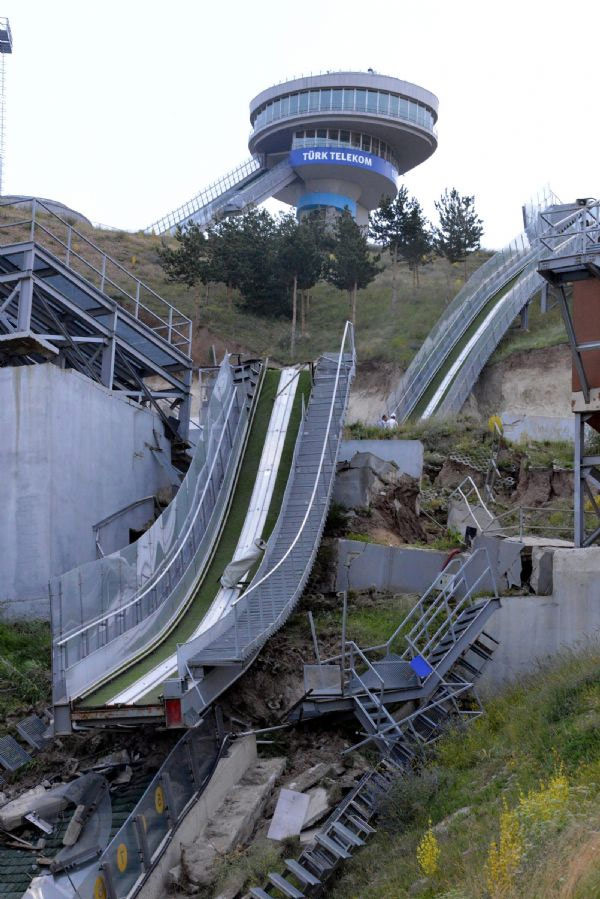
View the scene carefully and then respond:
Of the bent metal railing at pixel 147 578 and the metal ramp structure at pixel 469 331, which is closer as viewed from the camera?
the bent metal railing at pixel 147 578

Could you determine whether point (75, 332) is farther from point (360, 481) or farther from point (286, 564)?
point (286, 564)

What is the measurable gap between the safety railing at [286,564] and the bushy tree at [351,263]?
22026 millimetres

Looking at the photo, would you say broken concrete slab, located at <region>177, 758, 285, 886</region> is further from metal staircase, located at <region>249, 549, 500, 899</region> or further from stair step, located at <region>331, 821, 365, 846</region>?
stair step, located at <region>331, 821, 365, 846</region>

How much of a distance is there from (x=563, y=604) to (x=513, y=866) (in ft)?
32.0

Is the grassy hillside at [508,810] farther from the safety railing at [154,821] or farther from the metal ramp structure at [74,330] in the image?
the metal ramp structure at [74,330]

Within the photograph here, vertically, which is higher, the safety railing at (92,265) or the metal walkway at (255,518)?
the safety railing at (92,265)

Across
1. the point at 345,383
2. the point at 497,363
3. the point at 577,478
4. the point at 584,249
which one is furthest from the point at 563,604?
the point at 497,363

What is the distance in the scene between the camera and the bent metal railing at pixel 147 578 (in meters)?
18.4

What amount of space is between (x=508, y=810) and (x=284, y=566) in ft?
30.9

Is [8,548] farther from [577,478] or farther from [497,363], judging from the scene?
[497,363]

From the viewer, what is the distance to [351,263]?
51969 mm

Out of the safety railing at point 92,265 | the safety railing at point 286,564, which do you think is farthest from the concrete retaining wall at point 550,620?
the safety railing at point 92,265

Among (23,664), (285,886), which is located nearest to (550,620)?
(285,886)

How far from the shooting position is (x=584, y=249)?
2203 centimetres
